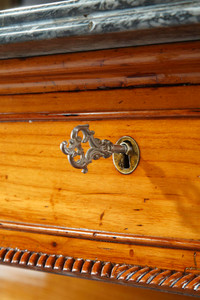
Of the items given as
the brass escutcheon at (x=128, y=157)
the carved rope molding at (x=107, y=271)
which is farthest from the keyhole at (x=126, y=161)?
the carved rope molding at (x=107, y=271)

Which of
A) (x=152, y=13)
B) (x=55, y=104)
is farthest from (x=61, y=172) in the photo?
(x=152, y=13)

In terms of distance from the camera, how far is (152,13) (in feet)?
1.16

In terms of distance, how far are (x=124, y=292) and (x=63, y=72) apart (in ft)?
0.88

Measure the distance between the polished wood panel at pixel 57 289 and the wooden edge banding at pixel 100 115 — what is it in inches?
7.9

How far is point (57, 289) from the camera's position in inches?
19.9

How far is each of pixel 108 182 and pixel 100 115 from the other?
3.4 inches

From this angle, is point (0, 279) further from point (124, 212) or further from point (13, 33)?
point (13, 33)

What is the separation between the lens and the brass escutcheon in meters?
0.47

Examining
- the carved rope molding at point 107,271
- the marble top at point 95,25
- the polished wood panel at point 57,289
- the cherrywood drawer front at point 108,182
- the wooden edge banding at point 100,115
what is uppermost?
the marble top at point 95,25

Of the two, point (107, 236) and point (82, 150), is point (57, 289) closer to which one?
point (107, 236)

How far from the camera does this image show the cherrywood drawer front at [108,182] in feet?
1.47

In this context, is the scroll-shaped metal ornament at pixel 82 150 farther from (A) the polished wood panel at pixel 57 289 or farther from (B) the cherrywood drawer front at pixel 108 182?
(A) the polished wood panel at pixel 57 289

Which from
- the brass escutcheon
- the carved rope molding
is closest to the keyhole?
the brass escutcheon

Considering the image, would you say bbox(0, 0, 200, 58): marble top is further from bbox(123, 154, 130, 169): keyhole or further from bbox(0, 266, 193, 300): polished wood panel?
bbox(0, 266, 193, 300): polished wood panel
